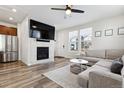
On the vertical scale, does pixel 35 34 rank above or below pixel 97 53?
above

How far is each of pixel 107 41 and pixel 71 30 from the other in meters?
2.76

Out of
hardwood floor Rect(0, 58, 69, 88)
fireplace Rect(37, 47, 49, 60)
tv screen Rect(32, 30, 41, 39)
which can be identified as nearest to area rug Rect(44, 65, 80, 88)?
hardwood floor Rect(0, 58, 69, 88)

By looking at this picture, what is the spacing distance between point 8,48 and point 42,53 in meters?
1.91

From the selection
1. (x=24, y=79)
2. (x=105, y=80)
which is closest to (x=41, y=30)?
(x=24, y=79)

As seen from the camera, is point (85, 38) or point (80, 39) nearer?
point (85, 38)

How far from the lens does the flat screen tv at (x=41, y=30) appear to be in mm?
4380

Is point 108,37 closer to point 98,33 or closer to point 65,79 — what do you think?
point 98,33

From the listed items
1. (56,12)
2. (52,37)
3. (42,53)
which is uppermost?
(56,12)

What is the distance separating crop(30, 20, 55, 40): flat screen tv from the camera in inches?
172

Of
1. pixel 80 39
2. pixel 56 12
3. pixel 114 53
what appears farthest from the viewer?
pixel 80 39

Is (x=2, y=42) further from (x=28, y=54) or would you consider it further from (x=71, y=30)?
(x=71, y=30)

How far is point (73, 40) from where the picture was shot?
6383 millimetres

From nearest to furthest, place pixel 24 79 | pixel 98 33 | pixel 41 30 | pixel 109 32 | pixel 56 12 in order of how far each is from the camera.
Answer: pixel 24 79, pixel 56 12, pixel 109 32, pixel 98 33, pixel 41 30
